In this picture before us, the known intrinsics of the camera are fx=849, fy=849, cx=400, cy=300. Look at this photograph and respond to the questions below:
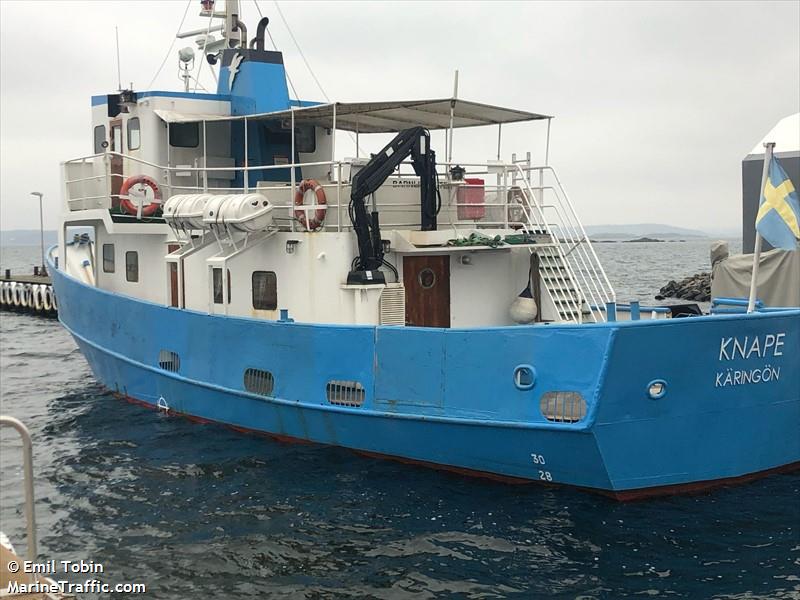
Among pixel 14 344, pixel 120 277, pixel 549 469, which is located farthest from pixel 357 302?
pixel 14 344

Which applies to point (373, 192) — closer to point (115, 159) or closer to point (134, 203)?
Answer: point (134, 203)

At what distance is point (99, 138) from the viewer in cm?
1557

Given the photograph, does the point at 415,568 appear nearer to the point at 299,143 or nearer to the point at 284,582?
the point at 284,582

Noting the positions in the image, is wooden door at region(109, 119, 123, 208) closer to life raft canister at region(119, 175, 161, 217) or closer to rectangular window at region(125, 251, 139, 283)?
life raft canister at region(119, 175, 161, 217)

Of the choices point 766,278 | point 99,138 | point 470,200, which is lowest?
point 766,278

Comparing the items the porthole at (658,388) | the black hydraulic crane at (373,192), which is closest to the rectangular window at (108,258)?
the black hydraulic crane at (373,192)

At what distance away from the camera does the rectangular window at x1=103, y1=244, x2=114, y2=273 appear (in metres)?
15.0

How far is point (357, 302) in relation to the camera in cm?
1063

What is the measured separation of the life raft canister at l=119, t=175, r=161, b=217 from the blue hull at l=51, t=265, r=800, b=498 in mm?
3395

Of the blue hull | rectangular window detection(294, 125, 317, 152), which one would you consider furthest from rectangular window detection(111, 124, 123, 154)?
the blue hull

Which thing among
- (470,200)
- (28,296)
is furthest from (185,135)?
(28,296)

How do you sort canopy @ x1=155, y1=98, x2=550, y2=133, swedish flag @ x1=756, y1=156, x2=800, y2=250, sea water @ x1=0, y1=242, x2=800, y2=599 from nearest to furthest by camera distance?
sea water @ x1=0, y1=242, x2=800, y2=599, swedish flag @ x1=756, y1=156, x2=800, y2=250, canopy @ x1=155, y1=98, x2=550, y2=133

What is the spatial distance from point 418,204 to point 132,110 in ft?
19.1

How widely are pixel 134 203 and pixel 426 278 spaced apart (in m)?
4.93
